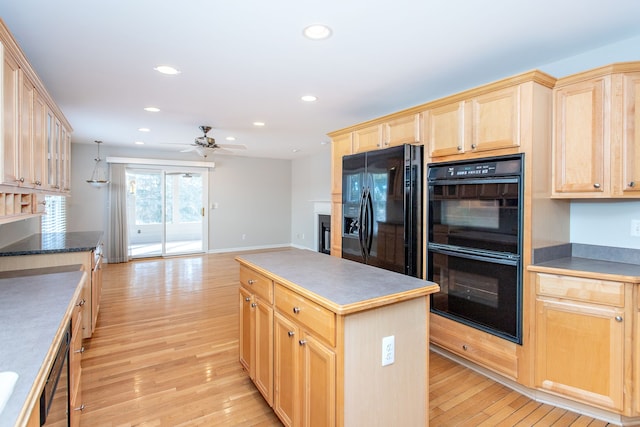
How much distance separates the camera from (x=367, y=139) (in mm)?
3449

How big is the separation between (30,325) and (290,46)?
7.18 ft

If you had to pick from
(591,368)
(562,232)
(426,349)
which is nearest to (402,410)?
(426,349)

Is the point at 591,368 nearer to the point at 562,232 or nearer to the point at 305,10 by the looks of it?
the point at 562,232

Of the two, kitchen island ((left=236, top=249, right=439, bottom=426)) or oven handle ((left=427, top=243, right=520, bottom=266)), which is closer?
kitchen island ((left=236, top=249, right=439, bottom=426))

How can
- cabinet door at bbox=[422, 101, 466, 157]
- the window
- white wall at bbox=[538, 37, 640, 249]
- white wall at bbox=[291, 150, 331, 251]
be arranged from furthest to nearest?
white wall at bbox=[291, 150, 331, 251] → the window → cabinet door at bbox=[422, 101, 466, 157] → white wall at bbox=[538, 37, 640, 249]

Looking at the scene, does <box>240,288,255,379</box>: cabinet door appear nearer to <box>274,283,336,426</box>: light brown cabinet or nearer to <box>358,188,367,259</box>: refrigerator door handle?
<box>274,283,336,426</box>: light brown cabinet

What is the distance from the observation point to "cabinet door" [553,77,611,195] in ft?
7.20

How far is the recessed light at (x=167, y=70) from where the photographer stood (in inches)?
107

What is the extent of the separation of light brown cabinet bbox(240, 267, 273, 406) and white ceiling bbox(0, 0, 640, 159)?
1.65 metres

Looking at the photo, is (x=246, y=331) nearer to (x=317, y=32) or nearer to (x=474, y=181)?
(x=474, y=181)

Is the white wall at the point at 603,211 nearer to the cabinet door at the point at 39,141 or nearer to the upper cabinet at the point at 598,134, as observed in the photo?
the upper cabinet at the point at 598,134

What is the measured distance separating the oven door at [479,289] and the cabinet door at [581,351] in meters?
0.17

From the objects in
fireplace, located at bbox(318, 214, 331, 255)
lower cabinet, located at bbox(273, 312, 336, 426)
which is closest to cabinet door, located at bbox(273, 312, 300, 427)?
lower cabinet, located at bbox(273, 312, 336, 426)

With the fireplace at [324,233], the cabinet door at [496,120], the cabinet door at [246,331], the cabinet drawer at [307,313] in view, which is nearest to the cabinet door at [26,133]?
the cabinet door at [246,331]
